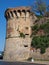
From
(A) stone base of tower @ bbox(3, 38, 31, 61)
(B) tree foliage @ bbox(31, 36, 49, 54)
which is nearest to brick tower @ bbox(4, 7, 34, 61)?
(A) stone base of tower @ bbox(3, 38, 31, 61)

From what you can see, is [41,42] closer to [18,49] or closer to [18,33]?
[18,49]

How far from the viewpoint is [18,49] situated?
123 ft

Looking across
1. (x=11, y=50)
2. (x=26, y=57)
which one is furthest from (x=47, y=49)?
(x=11, y=50)

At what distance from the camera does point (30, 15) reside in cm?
3844

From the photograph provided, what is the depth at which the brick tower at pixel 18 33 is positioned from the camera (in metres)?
37.3

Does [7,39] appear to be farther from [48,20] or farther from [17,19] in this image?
[48,20]

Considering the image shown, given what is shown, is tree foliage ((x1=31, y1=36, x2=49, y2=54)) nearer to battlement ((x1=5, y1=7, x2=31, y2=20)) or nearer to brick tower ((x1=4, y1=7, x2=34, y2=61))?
brick tower ((x1=4, y1=7, x2=34, y2=61))

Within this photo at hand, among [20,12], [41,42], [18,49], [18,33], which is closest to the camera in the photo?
[41,42]

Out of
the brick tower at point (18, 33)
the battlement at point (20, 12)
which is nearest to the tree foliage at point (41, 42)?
the brick tower at point (18, 33)

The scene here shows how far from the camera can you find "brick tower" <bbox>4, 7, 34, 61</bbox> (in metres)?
37.3

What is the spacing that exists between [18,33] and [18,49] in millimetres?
2460

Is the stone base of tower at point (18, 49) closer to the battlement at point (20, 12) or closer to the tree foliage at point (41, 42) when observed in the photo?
the tree foliage at point (41, 42)

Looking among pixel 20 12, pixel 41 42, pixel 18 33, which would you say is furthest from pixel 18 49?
pixel 20 12

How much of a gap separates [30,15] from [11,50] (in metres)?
6.18
